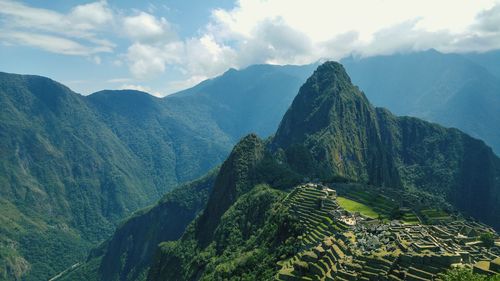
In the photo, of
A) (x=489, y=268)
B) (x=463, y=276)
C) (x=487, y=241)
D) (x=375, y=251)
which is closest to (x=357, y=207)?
(x=487, y=241)

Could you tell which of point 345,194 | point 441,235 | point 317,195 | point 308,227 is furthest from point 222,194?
point 441,235

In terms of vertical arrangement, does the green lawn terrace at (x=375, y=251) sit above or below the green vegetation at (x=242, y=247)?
above

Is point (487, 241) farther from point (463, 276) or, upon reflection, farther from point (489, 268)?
point (463, 276)

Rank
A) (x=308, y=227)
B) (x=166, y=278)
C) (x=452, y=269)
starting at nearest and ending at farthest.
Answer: (x=452, y=269)
(x=308, y=227)
(x=166, y=278)

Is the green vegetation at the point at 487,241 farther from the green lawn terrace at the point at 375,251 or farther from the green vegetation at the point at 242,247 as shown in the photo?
the green vegetation at the point at 242,247

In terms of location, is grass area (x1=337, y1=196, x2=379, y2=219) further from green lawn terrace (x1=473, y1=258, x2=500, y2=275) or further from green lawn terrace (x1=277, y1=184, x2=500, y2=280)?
green lawn terrace (x1=473, y1=258, x2=500, y2=275)

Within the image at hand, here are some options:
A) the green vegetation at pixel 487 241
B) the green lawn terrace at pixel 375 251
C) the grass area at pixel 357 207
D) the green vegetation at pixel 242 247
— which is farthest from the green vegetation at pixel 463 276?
the grass area at pixel 357 207

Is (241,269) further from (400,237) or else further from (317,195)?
(400,237)
